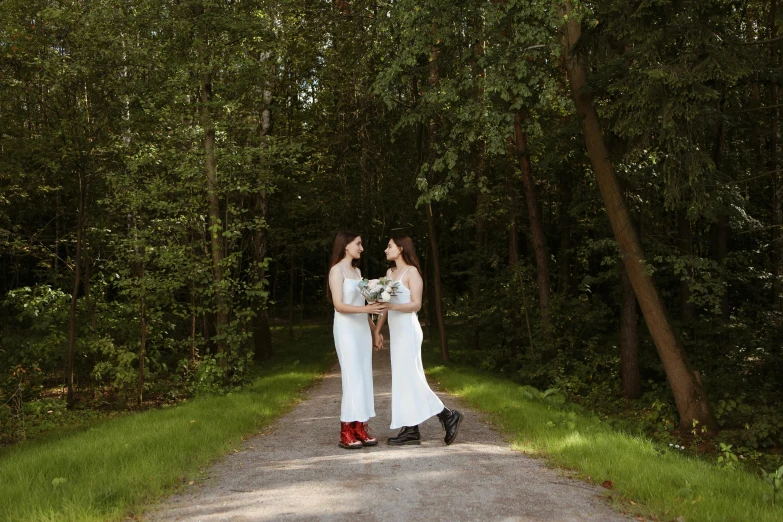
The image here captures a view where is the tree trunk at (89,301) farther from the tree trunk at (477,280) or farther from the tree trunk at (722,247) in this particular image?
the tree trunk at (722,247)

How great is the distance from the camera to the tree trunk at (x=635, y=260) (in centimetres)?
1139

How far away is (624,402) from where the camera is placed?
15414 mm

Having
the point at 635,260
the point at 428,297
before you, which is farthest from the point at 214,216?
the point at 428,297

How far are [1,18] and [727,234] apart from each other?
1672 centimetres

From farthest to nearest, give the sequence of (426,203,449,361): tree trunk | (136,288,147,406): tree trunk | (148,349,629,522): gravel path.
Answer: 1. (426,203,449,361): tree trunk
2. (136,288,147,406): tree trunk
3. (148,349,629,522): gravel path

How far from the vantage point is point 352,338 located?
737cm

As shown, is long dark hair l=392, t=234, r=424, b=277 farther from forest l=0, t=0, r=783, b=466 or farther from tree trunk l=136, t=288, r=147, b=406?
tree trunk l=136, t=288, r=147, b=406

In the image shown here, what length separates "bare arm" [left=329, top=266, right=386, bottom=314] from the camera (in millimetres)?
7148

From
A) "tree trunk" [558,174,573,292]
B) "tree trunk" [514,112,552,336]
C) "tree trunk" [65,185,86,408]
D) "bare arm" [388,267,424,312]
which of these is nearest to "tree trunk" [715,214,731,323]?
"tree trunk" [558,174,573,292]

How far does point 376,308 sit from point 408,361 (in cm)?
71

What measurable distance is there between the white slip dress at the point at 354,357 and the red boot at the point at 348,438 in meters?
0.07

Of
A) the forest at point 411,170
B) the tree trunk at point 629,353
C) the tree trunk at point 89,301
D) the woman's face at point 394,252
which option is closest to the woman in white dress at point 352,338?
the woman's face at point 394,252

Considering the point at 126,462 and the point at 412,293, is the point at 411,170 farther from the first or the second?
the point at 126,462

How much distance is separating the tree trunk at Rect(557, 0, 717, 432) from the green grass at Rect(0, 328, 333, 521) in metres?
5.94
